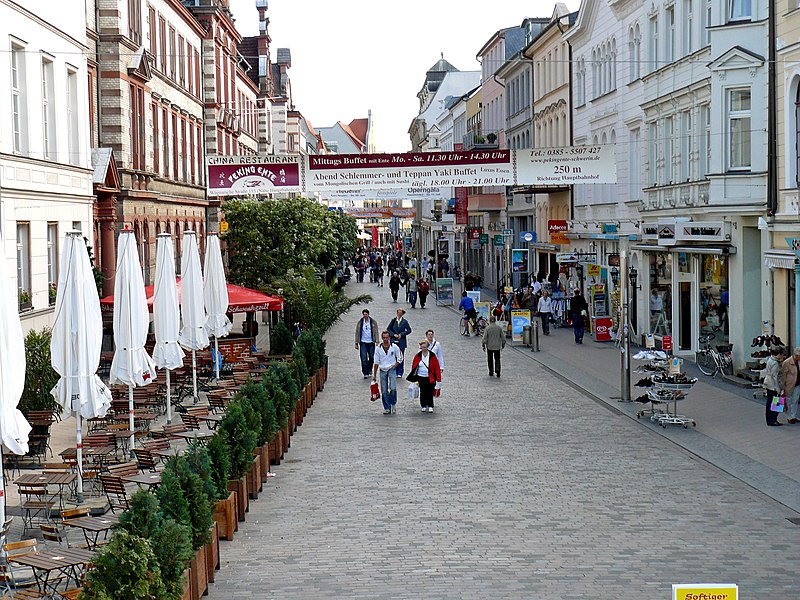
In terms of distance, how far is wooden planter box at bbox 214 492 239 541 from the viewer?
12.2 meters

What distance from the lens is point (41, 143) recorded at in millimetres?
25969

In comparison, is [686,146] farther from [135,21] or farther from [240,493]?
[240,493]

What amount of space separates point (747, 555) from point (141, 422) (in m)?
11.0

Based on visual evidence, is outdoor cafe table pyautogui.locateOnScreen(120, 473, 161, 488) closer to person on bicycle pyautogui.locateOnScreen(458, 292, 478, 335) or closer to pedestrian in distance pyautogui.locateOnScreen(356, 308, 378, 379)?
pedestrian in distance pyautogui.locateOnScreen(356, 308, 378, 379)

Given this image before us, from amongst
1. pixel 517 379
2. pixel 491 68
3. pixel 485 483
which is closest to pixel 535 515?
pixel 485 483

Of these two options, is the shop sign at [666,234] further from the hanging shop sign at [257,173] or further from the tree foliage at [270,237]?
the tree foliage at [270,237]

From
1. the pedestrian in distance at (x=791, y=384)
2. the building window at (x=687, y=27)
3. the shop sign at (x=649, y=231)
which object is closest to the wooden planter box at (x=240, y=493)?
the pedestrian in distance at (x=791, y=384)

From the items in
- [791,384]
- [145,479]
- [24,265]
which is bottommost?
[145,479]

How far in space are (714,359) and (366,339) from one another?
307 inches

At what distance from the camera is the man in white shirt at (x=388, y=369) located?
21.3 metres

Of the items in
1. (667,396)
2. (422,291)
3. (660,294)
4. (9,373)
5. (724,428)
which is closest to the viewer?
(9,373)

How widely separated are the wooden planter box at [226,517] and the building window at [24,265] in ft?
44.2

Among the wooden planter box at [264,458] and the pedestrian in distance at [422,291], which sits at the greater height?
the pedestrian in distance at [422,291]

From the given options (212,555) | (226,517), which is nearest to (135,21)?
(226,517)
